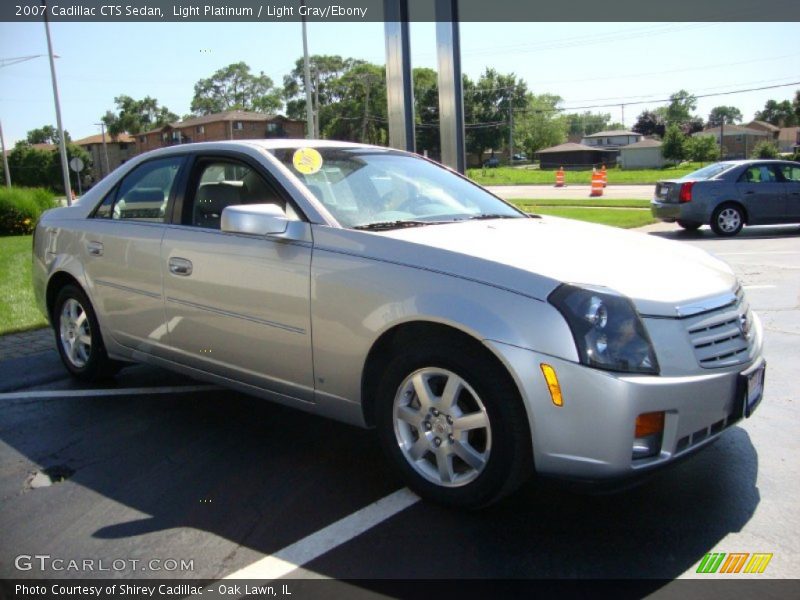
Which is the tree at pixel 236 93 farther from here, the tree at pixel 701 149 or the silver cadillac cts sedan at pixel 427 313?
the silver cadillac cts sedan at pixel 427 313

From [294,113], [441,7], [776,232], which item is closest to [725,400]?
[441,7]

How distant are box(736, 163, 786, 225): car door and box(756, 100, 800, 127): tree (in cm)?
13990

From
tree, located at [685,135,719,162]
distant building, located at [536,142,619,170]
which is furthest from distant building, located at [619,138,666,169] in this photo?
tree, located at [685,135,719,162]

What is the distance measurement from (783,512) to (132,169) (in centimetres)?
436

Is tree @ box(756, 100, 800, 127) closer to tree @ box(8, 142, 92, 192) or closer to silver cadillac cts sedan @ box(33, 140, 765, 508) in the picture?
tree @ box(8, 142, 92, 192)

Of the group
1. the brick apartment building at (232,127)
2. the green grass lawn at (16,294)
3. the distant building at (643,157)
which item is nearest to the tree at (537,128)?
the distant building at (643,157)

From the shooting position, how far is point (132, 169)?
5066 mm

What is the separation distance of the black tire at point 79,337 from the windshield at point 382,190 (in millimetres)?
2018

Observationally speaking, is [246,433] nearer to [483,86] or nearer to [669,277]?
[669,277]

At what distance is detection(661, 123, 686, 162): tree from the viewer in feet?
252

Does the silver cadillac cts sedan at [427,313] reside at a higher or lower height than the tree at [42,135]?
lower

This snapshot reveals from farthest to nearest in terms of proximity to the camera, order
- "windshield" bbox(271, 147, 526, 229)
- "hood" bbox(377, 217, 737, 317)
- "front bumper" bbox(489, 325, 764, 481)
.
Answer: "windshield" bbox(271, 147, 526, 229), "hood" bbox(377, 217, 737, 317), "front bumper" bbox(489, 325, 764, 481)

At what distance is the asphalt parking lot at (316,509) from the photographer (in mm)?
2863

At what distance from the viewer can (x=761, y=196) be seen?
1423 cm
